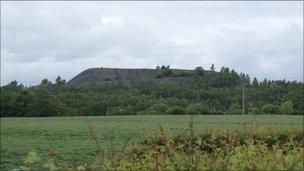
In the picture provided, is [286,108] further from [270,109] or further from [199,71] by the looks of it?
[199,71]

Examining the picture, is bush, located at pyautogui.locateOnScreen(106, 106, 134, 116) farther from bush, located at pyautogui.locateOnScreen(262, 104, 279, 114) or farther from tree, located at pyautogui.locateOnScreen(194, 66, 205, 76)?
tree, located at pyautogui.locateOnScreen(194, 66, 205, 76)

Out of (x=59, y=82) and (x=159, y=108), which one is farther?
(x=59, y=82)

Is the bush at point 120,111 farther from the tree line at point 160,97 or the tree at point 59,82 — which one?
the tree at point 59,82

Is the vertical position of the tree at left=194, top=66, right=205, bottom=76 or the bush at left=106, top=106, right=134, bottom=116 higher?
the tree at left=194, top=66, right=205, bottom=76

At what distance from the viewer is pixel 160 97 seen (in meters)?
70.9

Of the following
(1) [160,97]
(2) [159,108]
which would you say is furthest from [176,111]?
(1) [160,97]

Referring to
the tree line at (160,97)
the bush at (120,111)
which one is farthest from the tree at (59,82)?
the bush at (120,111)

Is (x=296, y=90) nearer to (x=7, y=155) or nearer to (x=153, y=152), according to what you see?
(x=7, y=155)

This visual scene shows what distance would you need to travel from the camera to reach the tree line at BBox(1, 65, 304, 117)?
165ft

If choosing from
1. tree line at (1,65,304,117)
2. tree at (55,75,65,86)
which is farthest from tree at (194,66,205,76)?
tree at (55,75,65,86)

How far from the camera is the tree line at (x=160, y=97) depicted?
5016 cm

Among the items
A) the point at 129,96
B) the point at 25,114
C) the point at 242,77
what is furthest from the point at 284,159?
the point at 242,77

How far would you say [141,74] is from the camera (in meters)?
93.9

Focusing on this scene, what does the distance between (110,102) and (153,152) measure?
198 ft
